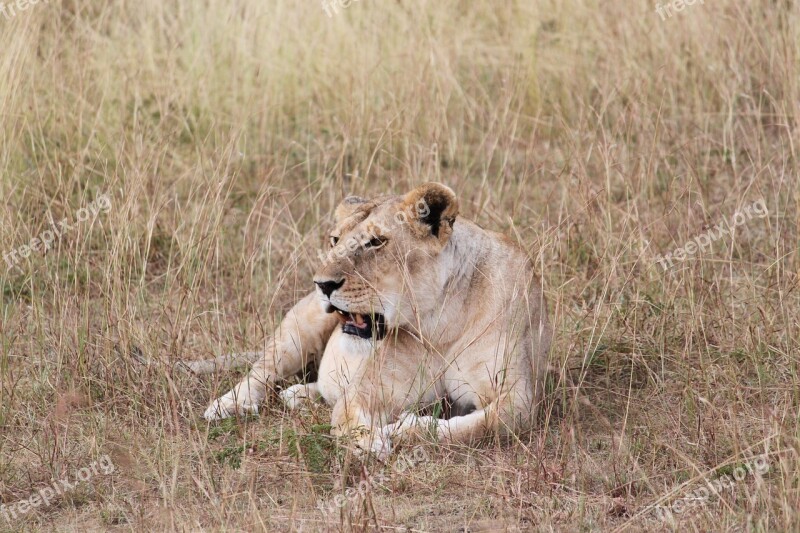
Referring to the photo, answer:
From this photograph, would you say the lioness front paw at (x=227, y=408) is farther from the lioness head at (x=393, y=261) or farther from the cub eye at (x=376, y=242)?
the cub eye at (x=376, y=242)

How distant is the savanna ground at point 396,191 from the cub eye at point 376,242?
64cm

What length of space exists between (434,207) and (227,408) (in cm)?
139

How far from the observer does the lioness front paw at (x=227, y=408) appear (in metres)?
5.41

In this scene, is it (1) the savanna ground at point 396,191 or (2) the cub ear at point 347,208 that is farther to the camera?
(2) the cub ear at point 347,208

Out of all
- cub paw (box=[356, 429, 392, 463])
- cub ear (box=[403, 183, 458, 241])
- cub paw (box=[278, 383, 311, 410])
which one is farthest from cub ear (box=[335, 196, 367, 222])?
cub paw (box=[356, 429, 392, 463])

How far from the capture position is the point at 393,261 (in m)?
5.11

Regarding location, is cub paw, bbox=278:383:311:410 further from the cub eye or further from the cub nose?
the cub eye

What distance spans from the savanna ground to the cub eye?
64 cm

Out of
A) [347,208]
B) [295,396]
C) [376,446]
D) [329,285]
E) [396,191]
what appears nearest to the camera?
[376,446]

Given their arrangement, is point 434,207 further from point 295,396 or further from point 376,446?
point 295,396

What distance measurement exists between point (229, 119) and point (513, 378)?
161 inches

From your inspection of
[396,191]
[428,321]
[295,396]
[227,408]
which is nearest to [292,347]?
[295,396]

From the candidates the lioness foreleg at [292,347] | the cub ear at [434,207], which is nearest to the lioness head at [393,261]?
the cub ear at [434,207]

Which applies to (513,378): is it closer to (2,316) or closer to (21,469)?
(21,469)
